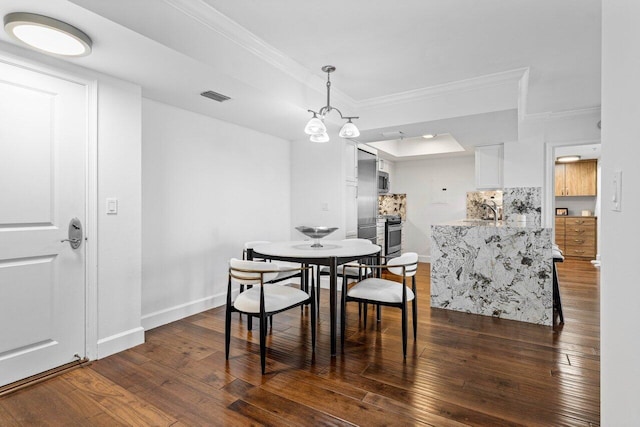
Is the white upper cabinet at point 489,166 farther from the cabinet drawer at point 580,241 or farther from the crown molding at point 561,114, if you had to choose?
the cabinet drawer at point 580,241

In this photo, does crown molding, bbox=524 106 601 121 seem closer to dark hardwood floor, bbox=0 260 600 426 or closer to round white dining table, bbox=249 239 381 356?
dark hardwood floor, bbox=0 260 600 426

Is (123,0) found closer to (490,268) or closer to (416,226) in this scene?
(490,268)

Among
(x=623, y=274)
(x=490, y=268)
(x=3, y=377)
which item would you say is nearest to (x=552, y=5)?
(x=623, y=274)

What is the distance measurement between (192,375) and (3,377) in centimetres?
113

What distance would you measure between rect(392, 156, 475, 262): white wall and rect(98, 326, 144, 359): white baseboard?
562 cm

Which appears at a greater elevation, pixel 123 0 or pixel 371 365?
pixel 123 0

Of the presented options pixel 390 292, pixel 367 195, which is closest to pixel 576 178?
pixel 367 195

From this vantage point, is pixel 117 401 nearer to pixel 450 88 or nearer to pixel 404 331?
pixel 404 331

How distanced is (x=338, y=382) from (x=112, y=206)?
2.12m

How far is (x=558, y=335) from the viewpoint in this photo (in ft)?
9.59

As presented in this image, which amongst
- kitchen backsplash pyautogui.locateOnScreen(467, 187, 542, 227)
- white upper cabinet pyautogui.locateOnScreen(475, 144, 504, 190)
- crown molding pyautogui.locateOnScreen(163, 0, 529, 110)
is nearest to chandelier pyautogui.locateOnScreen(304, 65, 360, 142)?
crown molding pyautogui.locateOnScreen(163, 0, 529, 110)

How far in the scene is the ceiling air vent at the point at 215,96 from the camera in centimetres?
292

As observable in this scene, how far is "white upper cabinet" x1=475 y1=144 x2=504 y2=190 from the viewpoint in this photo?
196 inches

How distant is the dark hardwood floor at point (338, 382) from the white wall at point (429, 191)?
153 inches
